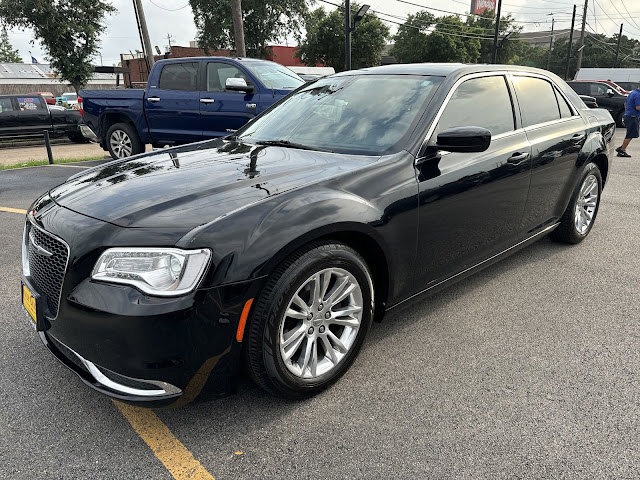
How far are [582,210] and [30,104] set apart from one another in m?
16.3

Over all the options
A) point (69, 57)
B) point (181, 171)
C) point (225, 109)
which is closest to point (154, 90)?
point (225, 109)

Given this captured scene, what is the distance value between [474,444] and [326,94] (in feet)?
8.24

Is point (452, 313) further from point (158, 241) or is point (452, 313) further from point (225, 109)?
point (225, 109)

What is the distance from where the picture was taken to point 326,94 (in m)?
3.66

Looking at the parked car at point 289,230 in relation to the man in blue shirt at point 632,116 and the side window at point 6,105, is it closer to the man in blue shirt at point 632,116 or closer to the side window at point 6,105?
the man in blue shirt at point 632,116

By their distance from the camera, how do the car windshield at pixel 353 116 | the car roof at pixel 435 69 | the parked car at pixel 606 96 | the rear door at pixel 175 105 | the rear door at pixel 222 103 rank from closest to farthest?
the car windshield at pixel 353 116, the car roof at pixel 435 69, the rear door at pixel 222 103, the rear door at pixel 175 105, the parked car at pixel 606 96

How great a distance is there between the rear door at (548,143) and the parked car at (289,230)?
0.03 meters

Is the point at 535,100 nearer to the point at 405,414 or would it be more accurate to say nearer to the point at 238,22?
the point at 405,414

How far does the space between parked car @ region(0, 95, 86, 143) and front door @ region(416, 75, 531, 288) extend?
1503cm

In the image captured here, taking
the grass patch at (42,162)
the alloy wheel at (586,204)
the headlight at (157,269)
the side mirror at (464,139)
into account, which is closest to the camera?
the headlight at (157,269)

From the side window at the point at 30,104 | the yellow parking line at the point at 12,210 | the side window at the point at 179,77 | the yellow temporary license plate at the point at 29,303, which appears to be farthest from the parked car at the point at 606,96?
the yellow temporary license plate at the point at 29,303

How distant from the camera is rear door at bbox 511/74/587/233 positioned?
383cm

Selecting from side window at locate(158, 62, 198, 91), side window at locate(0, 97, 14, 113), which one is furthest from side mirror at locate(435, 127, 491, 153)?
side window at locate(0, 97, 14, 113)

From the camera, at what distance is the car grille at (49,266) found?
224 centimetres
